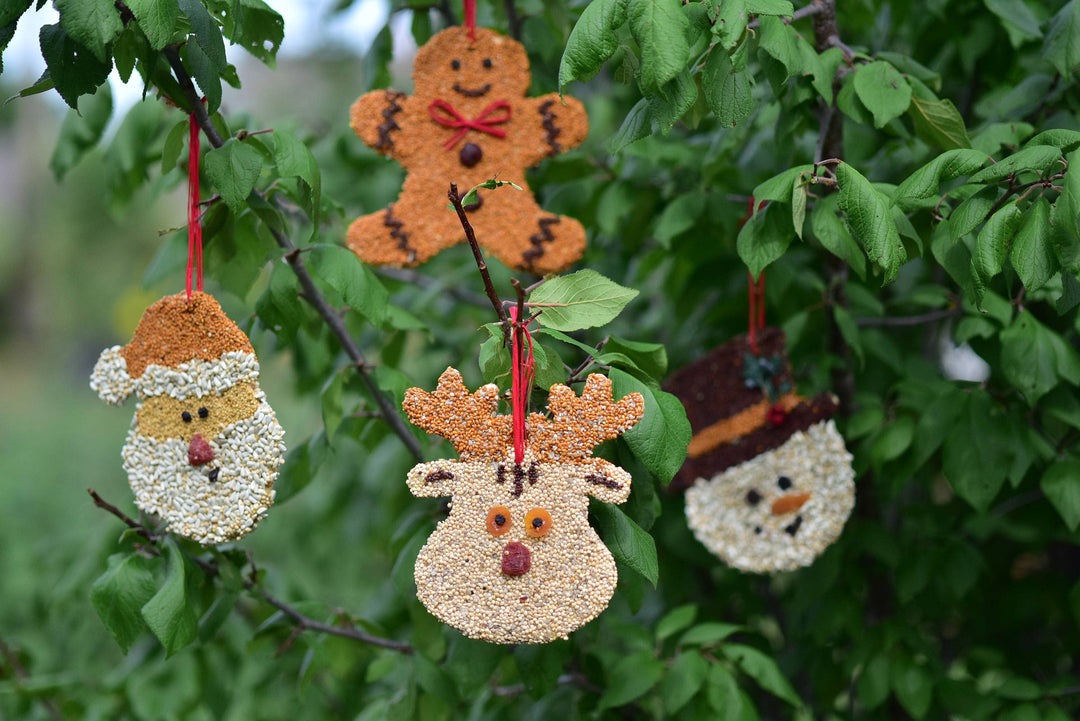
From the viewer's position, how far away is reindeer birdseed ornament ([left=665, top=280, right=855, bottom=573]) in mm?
1842

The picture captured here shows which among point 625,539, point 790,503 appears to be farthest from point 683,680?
point 625,539

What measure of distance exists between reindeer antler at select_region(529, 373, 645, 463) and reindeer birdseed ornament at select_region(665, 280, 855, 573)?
622 mm

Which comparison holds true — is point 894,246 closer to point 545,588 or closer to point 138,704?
→ point 545,588

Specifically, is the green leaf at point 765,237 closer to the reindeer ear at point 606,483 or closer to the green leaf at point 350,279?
the reindeer ear at point 606,483

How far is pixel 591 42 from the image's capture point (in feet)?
4.35

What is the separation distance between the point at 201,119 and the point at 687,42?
774mm

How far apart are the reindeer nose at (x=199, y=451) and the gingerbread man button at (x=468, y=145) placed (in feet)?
1.66

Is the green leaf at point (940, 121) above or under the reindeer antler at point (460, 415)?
under

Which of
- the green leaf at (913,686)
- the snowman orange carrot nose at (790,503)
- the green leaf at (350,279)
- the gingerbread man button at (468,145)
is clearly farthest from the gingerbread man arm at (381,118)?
the green leaf at (913,686)

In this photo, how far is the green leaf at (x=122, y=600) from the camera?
1.51 m

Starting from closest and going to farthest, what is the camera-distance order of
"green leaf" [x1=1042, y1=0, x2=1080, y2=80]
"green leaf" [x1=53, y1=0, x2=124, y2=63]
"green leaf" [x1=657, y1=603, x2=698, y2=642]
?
"green leaf" [x1=53, y1=0, x2=124, y2=63] < "green leaf" [x1=1042, y1=0, x2=1080, y2=80] < "green leaf" [x1=657, y1=603, x2=698, y2=642]

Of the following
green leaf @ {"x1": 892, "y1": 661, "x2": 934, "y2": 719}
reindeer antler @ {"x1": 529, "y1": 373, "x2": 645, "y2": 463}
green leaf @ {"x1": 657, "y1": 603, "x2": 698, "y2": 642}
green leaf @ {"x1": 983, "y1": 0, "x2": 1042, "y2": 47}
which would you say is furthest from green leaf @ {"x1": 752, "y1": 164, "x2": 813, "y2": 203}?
green leaf @ {"x1": 892, "y1": 661, "x2": 934, "y2": 719}

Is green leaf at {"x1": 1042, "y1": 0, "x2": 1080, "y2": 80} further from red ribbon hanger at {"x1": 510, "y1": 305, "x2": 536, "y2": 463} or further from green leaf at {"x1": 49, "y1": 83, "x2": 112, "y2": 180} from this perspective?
green leaf at {"x1": 49, "y1": 83, "x2": 112, "y2": 180}

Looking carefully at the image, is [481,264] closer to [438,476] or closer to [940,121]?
[438,476]
